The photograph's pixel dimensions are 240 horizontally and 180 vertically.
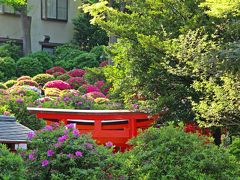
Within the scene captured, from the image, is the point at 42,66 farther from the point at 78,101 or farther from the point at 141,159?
the point at 141,159

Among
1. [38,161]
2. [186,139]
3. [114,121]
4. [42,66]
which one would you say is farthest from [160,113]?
[42,66]

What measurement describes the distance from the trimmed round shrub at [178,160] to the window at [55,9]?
22.5 meters

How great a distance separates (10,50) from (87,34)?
5264 millimetres

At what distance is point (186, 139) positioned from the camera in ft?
29.3

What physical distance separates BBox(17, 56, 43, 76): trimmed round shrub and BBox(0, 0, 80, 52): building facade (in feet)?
14.7

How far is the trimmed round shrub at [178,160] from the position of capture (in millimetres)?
8516

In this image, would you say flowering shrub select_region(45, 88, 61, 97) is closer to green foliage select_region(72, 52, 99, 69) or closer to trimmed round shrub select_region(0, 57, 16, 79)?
trimmed round shrub select_region(0, 57, 16, 79)

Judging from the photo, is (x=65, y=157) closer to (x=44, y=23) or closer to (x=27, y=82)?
(x=27, y=82)

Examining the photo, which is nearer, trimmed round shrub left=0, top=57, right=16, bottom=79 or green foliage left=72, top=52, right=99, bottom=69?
trimmed round shrub left=0, top=57, right=16, bottom=79

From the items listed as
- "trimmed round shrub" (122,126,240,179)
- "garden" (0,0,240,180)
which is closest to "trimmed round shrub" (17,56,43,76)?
"garden" (0,0,240,180)

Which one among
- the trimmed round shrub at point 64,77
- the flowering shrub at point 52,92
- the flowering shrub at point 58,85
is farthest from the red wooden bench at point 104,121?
the trimmed round shrub at point 64,77

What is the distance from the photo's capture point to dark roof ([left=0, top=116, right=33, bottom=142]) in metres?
8.22

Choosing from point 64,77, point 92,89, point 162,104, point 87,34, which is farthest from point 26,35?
point 162,104

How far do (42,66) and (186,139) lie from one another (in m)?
17.4
